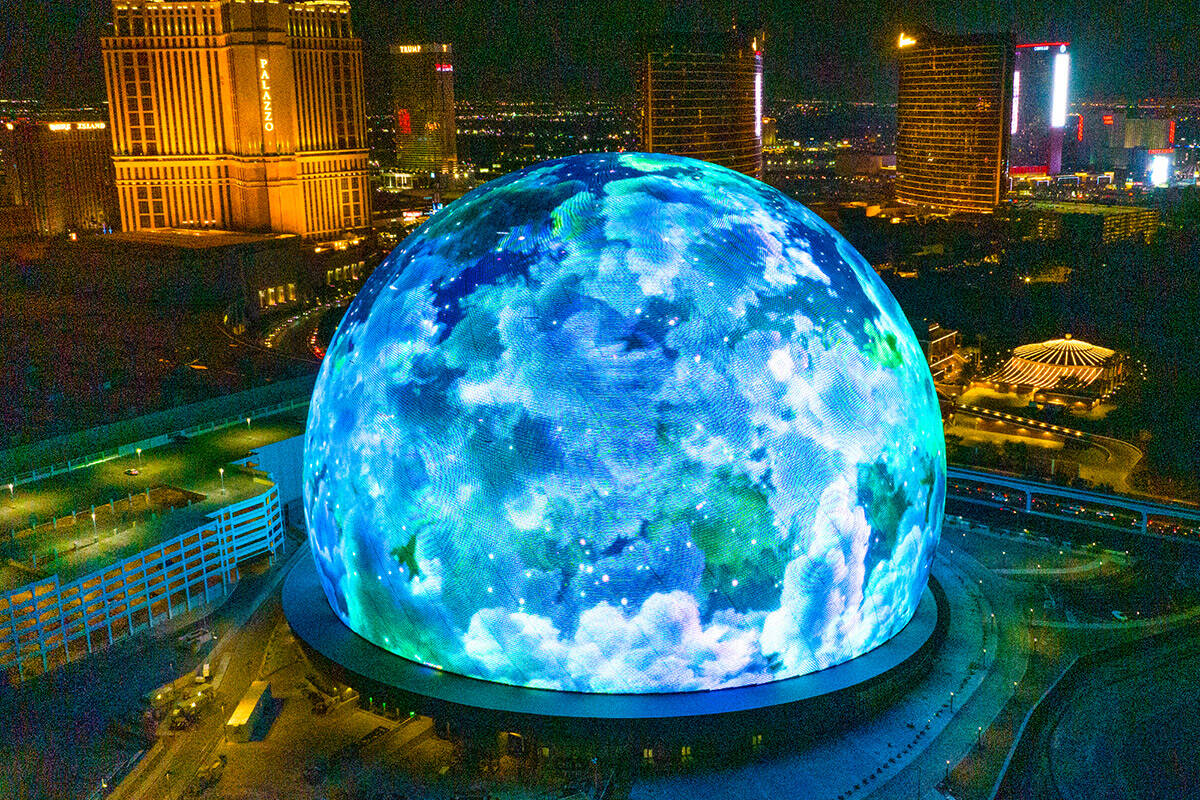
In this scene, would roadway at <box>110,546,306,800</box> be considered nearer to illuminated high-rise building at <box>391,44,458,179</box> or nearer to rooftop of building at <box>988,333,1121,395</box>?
rooftop of building at <box>988,333,1121,395</box>

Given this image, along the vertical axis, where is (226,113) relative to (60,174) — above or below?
above

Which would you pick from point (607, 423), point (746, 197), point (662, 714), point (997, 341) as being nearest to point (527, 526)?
→ point (607, 423)

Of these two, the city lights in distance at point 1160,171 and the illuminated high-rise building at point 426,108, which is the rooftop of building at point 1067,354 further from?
the city lights in distance at point 1160,171

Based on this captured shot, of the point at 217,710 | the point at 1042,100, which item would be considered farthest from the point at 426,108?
the point at 217,710

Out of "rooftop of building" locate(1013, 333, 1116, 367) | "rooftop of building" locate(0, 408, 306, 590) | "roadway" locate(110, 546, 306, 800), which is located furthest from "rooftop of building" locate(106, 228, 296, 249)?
"roadway" locate(110, 546, 306, 800)

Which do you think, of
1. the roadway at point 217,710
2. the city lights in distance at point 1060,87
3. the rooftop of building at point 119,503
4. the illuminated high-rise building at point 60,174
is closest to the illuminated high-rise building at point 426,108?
the illuminated high-rise building at point 60,174

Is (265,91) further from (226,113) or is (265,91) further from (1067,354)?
(1067,354)
